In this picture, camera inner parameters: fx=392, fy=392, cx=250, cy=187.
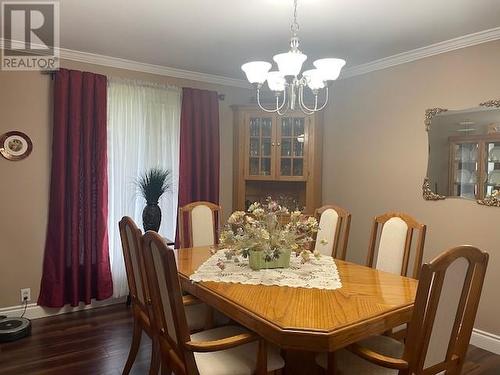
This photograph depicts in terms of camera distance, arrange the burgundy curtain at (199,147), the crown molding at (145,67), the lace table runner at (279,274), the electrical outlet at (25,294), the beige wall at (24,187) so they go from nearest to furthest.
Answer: the lace table runner at (279,274) < the beige wall at (24,187) < the electrical outlet at (25,294) < the crown molding at (145,67) < the burgundy curtain at (199,147)

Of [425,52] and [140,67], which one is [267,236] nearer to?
[425,52]

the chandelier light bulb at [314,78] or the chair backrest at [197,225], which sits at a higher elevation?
the chandelier light bulb at [314,78]

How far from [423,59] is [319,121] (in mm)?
1231

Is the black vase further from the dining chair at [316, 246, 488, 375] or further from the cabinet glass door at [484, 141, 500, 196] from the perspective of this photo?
the cabinet glass door at [484, 141, 500, 196]

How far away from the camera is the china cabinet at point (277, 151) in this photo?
4281 millimetres

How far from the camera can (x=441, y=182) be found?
3352mm

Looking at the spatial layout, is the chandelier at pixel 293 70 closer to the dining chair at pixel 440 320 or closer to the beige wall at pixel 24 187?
the dining chair at pixel 440 320

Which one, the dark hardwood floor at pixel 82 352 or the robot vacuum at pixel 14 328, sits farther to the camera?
the robot vacuum at pixel 14 328

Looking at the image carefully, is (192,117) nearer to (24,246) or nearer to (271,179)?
(271,179)

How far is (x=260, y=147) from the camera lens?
14.5ft

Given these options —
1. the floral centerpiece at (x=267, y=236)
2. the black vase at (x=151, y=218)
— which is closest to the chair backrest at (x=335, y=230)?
the floral centerpiece at (x=267, y=236)

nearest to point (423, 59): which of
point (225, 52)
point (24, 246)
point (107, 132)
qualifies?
point (225, 52)

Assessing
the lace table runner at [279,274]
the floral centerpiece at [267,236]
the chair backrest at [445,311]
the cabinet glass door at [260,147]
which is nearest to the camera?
the chair backrest at [445,311]

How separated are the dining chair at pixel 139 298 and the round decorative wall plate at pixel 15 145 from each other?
1.66 metres
